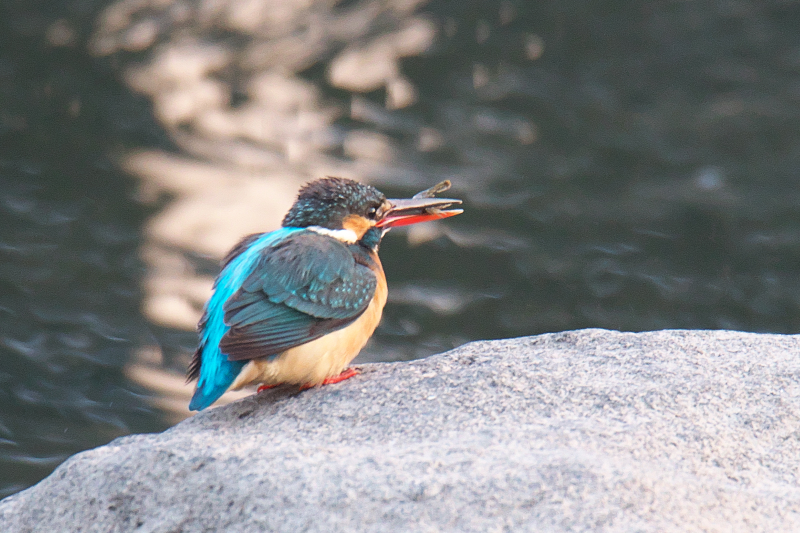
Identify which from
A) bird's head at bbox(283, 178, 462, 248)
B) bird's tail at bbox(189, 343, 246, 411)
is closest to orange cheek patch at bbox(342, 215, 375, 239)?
bird's head at bbox(283, 178, 462, 248)

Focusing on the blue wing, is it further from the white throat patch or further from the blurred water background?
the blurred water background

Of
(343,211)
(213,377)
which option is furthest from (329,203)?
(213,377)

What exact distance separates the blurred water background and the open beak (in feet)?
→ 7.06

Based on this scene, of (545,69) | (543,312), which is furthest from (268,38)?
(543,312)

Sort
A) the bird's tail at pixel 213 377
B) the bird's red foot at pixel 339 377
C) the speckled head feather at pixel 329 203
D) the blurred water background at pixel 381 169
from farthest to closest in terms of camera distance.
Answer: the blurred water background at pixel 381 169, the speckled head feather at pixel 329 203, the bird's red foot at pixel 339 377, the bird's tail at pixel 213 377

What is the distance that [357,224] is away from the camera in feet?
11.0

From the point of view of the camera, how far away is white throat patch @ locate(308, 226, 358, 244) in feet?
10.8

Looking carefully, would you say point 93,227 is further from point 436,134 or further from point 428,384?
point 428,384

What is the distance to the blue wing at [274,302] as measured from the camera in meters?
2.84

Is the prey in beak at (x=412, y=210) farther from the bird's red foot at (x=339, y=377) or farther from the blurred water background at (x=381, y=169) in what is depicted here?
the blurred water background at (x=381, y=169)

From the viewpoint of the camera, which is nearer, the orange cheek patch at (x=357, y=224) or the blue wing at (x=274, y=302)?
the blue wing at (x=274, y=302)

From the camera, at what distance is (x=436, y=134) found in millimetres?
6836

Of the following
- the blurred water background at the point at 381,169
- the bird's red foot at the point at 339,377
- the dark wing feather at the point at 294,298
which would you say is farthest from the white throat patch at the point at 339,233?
the blurred water background at the point at 381,169

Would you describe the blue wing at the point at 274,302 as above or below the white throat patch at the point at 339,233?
below
